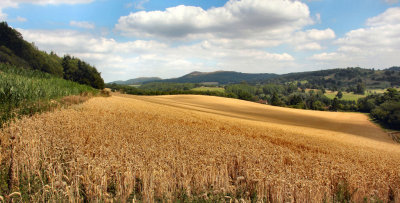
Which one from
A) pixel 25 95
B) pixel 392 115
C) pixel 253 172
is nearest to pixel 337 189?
pixel 253 172

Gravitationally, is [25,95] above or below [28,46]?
below

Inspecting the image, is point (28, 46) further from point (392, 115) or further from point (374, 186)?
point (392, 115)

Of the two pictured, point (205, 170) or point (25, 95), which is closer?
point (205, 170)

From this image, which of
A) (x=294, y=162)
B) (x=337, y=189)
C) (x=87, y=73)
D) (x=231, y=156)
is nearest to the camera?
(x=337, y=189)

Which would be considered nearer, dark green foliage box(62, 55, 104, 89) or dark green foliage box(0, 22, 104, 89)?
dark green foliage box(0, 22, 104, 89)

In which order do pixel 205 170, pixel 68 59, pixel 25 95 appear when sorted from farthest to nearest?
pixel 68 59 → pixel 25 95 → pixel 205 170

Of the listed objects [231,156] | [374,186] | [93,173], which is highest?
[93,173]

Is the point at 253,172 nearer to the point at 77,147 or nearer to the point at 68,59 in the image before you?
the point at 77,147

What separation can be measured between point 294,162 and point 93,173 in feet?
27.5

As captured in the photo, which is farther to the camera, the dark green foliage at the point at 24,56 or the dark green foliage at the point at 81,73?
the dark green foliage at the point at 81,73

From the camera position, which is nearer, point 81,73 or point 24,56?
point 24,56

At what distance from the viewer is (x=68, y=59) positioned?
12862 cm

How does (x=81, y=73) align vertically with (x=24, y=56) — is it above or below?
below

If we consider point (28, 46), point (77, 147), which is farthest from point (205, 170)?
point (28, 46)
